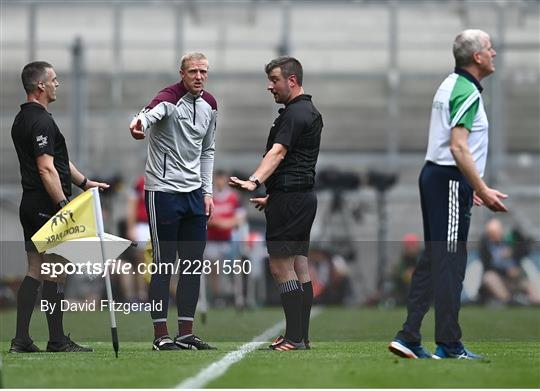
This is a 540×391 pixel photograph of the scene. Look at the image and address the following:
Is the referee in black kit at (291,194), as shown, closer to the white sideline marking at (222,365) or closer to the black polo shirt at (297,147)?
the black polo shirt at (297,147)

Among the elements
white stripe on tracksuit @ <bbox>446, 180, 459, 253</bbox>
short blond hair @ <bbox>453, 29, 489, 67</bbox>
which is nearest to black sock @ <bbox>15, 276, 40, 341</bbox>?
white stripe on tracksuit @ <bbox>446, 180, 459, 253</bbox>

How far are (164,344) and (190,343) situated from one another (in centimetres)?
25

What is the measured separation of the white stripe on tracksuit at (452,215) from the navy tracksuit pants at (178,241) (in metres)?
2.08

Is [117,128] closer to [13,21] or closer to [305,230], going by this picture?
[13,21]

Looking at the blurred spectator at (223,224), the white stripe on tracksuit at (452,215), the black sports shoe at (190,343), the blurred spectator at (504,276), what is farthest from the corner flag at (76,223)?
the blurred spectator at (504,276)

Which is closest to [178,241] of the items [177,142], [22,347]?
[177,142]

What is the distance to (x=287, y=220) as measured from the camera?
9977mm

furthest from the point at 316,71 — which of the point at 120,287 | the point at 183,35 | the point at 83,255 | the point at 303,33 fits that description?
the point at 83,255

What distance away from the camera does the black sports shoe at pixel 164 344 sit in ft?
32.9

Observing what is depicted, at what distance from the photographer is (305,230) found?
1001 cm

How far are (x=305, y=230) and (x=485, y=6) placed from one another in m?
14.3

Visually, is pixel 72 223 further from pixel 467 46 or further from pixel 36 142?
pixel 467 46

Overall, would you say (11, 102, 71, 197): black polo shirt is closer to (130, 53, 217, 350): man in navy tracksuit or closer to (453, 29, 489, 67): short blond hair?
(130, 53, 217, 350): man in navy tracksuit

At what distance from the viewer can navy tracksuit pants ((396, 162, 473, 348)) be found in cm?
887
